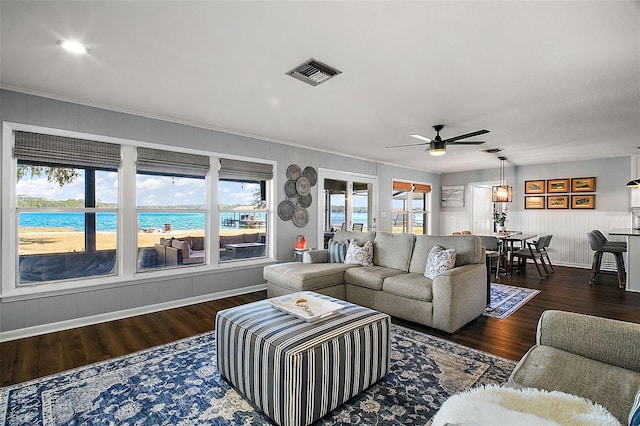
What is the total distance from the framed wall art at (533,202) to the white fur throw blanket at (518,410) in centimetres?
764

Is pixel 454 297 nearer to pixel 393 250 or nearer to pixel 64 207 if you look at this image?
pixel 393 250

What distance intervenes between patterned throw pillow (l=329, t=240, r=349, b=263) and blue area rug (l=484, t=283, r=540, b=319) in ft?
6.28

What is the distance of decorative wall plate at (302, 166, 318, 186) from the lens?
219 inches

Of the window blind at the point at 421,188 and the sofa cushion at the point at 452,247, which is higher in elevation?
the window blind at the point at 421,188

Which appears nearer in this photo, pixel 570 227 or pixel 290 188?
pixel 290 188

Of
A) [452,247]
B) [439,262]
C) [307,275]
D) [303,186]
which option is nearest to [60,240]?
[307,275]

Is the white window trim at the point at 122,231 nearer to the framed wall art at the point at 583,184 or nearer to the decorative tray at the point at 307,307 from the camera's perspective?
the decorative tray at the point at 307,307

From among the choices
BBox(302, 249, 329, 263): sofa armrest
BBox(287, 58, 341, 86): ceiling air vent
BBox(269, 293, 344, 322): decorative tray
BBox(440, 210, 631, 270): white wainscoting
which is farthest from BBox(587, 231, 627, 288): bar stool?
BBox(287, 58, 341, 86): ceiling air vent

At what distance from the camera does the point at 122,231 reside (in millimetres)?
3684

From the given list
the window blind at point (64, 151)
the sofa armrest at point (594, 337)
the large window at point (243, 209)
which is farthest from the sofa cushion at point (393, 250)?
the window blind at point (64, 151)

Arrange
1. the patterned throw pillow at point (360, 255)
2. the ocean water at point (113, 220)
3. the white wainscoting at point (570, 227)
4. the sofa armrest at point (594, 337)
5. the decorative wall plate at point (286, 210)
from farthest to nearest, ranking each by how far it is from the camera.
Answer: the white wainscoting at point (570, 227) → the decorative wall plate at point (286, 210) → the patterned throw pillow at point (360, 255) → the ocean water at point (113, 220) → the sofa armrest at point (594, 337)

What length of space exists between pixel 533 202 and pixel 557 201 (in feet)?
1.53

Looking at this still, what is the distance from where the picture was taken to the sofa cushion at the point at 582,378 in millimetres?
1288

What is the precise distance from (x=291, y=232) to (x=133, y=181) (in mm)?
2486
